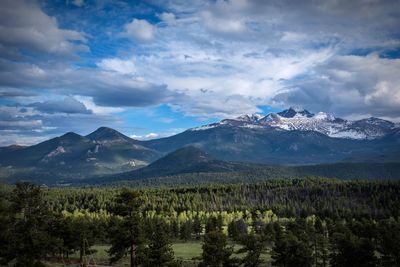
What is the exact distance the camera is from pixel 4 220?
54.1 meters

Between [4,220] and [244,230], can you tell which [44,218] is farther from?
[244,230]

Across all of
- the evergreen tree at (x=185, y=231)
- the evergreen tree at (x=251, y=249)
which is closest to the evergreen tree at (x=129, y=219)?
the evergreen tree at (x=251, y=249)

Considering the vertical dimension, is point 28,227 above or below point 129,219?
below

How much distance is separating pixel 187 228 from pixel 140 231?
104 m

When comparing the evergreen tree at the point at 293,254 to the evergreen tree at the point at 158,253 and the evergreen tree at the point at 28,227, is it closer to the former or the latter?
the evergreen tree at the point at 158,253

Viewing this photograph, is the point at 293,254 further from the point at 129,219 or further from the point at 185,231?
the point at 185,231

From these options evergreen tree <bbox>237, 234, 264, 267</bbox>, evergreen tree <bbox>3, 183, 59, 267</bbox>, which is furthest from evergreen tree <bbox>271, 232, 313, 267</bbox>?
evergreen tree <bbox>3, 183, 59, 267</bbox>

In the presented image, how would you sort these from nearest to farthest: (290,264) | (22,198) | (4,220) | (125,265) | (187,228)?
(22,198)
(4,220)
(290,264)
(125,265)
(187,228)

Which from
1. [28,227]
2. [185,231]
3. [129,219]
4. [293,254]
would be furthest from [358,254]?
[185,231]

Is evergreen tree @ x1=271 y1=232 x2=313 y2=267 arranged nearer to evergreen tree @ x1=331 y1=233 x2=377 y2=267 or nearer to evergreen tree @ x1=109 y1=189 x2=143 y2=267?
evergreen tree @ x1=331 y1=233 x2=377 y2=267

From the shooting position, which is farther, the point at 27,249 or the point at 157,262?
the point at 157,262

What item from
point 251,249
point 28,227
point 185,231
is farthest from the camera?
point 185,231

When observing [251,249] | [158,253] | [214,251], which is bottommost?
[251,249]

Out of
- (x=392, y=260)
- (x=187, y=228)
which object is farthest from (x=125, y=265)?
(x=187, y=228)
